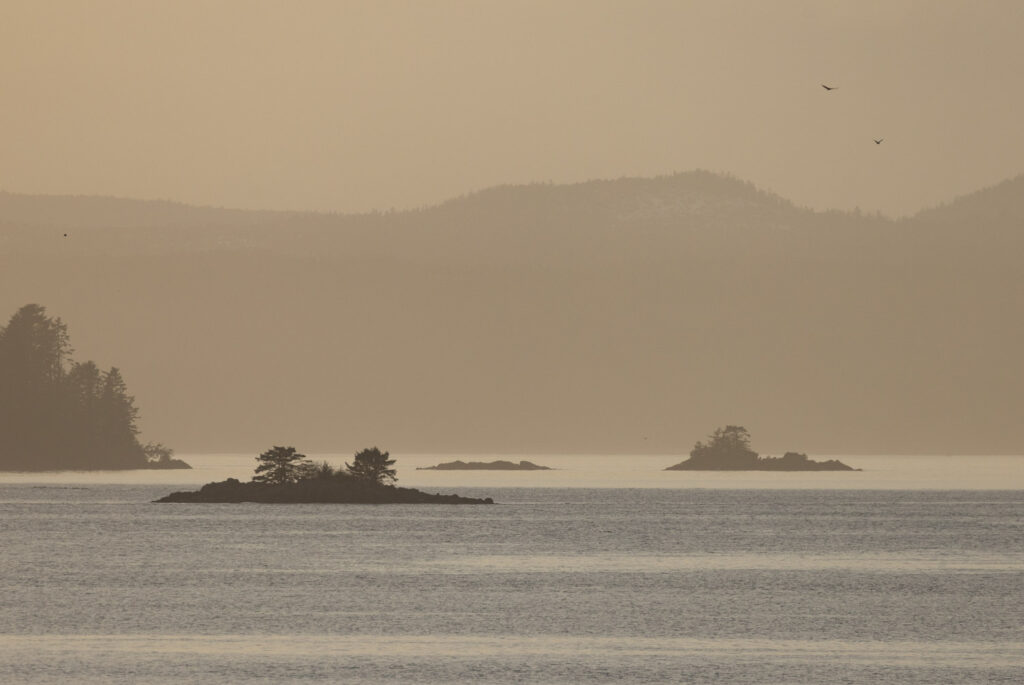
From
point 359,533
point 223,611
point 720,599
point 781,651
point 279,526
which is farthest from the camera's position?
point 279,526

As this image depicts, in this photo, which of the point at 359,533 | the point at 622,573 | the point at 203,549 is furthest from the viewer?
the point at 359,533

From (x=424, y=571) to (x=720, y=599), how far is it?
26.6 m

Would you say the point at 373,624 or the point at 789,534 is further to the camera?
the point at 789,534

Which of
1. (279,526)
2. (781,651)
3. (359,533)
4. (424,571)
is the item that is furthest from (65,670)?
(279,526)

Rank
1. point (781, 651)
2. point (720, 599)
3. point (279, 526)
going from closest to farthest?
point (781, 651) → point (720, 599) → point (279, 526)

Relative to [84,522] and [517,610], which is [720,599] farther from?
[84,522]

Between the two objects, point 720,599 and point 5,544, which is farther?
point 5,544

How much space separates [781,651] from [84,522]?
124759 millimetres

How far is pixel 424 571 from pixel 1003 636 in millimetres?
48170

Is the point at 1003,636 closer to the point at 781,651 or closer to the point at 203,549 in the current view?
the point at 781,651

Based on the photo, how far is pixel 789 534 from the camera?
596ft

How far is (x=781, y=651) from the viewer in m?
78.1

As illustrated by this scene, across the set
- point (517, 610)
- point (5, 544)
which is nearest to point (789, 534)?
point (5, 544)

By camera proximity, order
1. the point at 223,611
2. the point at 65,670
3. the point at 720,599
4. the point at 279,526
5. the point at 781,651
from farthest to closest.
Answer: the point at 279,526 < the point at 720,599 < the point at 223,611 < the point at 781,651 < the point at 65,670
